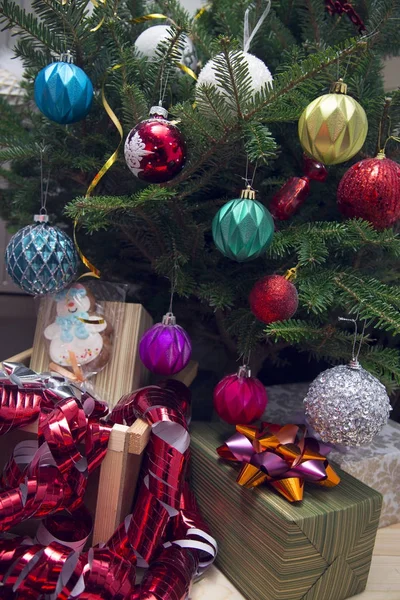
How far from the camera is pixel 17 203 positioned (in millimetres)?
788

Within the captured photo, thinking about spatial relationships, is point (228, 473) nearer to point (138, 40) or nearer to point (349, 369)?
point (349, 369)

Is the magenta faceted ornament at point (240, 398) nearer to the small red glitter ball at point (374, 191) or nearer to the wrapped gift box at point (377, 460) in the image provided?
the wrapped gift box at point (377, 460)

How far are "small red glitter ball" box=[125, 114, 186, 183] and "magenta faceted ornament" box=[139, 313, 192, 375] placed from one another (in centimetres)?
19

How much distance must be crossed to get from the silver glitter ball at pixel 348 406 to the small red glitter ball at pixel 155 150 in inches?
12.1

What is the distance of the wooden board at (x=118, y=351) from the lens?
733 millimetres

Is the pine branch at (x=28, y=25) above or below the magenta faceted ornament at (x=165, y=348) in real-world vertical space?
above

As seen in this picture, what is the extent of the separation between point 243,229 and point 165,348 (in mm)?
186

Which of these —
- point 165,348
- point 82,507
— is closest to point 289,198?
point 165,348

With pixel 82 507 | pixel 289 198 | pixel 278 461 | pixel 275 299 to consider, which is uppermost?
pixel 289 198

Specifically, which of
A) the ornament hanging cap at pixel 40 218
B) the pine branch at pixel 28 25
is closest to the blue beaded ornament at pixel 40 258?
the ornament hanging cap at pixel 40 218

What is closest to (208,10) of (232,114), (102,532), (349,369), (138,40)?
(138,40)

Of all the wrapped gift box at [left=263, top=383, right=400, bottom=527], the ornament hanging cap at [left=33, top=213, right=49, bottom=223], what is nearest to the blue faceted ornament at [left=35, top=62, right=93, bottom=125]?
the ornament hanging cap at [left=33, top=213, right=49, bottom=223]

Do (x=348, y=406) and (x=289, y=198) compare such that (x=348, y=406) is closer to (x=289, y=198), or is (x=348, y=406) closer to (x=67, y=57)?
(x=289, y=198)

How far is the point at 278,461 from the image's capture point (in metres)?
0.60
